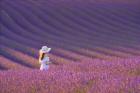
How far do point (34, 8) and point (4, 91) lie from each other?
15895 mm

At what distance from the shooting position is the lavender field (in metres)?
8.62

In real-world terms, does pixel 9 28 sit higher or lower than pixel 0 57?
higher

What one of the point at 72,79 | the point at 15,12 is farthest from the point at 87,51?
the point at 72,79

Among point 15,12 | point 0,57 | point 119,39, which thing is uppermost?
→ point 15,12

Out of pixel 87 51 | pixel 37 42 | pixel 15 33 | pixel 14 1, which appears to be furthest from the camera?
pixel 14 1

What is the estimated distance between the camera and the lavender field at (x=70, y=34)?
8619 mm

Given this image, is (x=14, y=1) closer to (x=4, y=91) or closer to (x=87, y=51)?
(x=87, y=51)

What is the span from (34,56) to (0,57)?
0.89 metres

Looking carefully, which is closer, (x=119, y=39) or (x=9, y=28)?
(x=119, y=39)

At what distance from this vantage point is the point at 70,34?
17969mm

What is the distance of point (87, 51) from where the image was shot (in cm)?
1474

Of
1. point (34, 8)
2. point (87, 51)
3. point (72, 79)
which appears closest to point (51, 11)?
point (34, 8)

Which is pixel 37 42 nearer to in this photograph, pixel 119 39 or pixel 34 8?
pixel 119 39

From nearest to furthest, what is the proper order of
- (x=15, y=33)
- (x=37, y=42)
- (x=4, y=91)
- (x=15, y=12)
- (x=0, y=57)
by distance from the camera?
(x=4, y=91) → (x=0, y=57) → (x=37, y=42) → (x=15, y=33) → (x=15, y=12)
